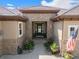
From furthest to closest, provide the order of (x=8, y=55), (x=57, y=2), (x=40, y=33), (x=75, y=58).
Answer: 1. (x=57, y=2)
2. (x=40, y=33)
3. (x=8, y=55)
4. (x=75, y=58)

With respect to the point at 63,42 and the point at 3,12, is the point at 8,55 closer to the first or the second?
the point at 3,12

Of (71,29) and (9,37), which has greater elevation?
(71,29)

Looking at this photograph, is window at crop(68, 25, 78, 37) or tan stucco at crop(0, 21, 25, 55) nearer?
window at crop(68, 25, 78, 37)

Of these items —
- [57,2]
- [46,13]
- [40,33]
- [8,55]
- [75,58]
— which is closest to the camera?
[75,58]

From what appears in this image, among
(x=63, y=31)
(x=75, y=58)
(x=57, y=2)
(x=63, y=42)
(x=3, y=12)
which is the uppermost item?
(x=57, y=2)

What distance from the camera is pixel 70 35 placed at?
57.5 feet

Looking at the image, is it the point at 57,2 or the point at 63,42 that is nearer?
the point at 63,42

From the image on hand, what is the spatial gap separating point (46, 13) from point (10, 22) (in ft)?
31.1

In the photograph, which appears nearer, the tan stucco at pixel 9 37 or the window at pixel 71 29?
the window at pixel 71 29

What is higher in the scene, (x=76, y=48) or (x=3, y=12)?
(x=3, y=12)

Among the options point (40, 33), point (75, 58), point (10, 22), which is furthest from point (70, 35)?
point (40, 33)

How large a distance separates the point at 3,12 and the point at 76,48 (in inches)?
324

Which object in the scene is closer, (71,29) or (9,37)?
(71,29)

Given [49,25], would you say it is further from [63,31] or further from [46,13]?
[63,31]
